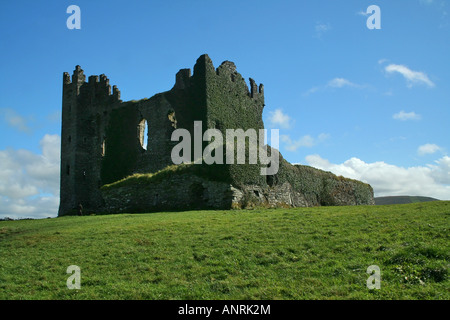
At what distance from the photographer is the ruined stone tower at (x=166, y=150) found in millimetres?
27797

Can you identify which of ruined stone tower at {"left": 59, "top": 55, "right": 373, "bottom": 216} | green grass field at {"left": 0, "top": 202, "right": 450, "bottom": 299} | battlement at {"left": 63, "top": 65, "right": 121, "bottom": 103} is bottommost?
green grass field at {"left": 0, "top": 202, "right": 450, "bottom": 299}

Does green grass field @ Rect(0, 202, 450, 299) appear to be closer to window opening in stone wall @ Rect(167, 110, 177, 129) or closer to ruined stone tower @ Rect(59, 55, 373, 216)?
ruined stone tower @ Rect(59, 55, 373, 216)

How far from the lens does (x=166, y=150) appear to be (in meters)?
38.9

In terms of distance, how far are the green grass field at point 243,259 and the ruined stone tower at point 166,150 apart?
31.1ft

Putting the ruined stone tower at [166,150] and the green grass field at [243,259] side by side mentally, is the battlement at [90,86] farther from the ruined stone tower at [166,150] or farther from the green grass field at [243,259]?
the green grass field at [243,259]

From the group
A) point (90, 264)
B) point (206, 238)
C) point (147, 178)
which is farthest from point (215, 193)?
point (90, 264)

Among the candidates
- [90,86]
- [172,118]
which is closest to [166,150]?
[172,118]

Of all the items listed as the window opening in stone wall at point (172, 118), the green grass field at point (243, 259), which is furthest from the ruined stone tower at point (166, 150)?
the green grass field at point (243, 259)

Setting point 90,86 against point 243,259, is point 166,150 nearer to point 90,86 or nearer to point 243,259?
point 90,86

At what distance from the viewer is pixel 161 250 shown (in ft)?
45.5

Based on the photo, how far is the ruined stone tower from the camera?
27797mm

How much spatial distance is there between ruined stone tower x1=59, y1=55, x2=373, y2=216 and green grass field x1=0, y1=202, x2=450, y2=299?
9.47 m

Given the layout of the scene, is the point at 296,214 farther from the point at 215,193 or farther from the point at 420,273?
the point at 420,273

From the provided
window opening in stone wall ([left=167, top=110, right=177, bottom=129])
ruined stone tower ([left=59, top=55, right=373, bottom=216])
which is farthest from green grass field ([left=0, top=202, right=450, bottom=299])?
window opening in stone wall ([left=167, top=110, right=177, bottom=129])
